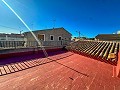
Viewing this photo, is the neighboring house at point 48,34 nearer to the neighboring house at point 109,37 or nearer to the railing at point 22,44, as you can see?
the railing at point 22,44

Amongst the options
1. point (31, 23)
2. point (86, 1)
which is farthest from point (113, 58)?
point (31, 23)

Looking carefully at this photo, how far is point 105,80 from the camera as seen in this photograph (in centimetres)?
459

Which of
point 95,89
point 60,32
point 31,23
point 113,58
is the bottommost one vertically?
point 95,89

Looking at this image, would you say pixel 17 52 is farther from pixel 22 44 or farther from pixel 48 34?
pixel 48 34


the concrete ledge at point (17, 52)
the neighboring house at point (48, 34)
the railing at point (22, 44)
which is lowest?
the concrete ledge at point (17, 52)

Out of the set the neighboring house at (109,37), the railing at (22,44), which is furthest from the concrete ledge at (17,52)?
the neighboring house at (109,37)

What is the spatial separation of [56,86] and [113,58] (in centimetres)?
486

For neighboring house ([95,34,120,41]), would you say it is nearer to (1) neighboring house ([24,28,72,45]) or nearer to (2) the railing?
(1) neighboring house ([24,28,72,45])

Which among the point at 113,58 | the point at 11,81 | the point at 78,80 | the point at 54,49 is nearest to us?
the point at 11,81

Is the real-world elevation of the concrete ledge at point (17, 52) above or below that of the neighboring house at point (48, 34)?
below

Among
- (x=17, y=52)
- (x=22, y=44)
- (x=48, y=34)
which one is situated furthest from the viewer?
(x=48, y=34)

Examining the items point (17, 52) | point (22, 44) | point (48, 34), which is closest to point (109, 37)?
point (48, 34)

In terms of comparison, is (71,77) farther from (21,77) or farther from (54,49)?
(54,49)

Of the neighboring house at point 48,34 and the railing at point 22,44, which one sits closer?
the railing at point 22,44
